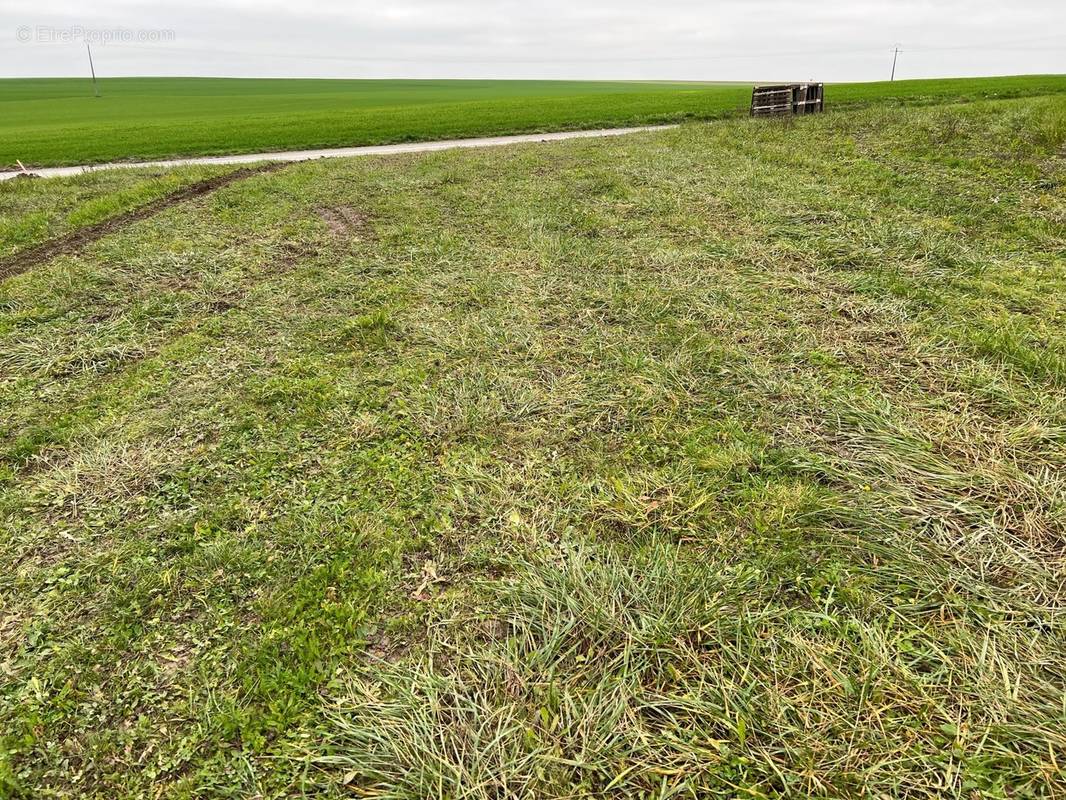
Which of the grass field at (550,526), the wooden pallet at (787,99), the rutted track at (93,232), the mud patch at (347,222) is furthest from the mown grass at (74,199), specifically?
the wooden pallet at (787,99)

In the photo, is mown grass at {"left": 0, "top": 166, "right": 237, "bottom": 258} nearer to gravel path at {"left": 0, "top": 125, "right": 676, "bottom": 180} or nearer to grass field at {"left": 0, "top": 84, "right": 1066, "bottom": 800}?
gravel path at {"left": 0, "top": 125, "right": 676, "bottom": 180}

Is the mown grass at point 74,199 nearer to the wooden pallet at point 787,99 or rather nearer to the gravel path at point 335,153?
the gravel path at point 335,153

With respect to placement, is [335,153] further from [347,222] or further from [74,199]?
[347,222]

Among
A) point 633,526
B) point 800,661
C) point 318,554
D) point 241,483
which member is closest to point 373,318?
point 241,483

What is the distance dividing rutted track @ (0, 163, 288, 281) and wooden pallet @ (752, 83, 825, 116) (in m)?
20.7

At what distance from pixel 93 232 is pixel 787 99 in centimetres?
2482

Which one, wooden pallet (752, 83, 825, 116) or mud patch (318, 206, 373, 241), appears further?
wooden pallet (752, 83, 825, 116)

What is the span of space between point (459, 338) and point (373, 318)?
1268mm

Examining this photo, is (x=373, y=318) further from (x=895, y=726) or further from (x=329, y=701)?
(x=895, y=726)

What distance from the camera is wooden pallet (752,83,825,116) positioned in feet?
72.2

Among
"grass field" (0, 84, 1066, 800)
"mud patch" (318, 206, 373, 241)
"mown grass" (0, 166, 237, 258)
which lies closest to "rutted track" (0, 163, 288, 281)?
"mown grass" (0, 166, 237, 258)

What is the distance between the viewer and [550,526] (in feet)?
11.7

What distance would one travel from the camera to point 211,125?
29.8m

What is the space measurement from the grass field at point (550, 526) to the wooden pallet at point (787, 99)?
17767 millimetres
